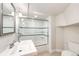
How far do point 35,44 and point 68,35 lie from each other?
20.7 inches

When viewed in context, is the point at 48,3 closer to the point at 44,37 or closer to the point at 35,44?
the point at 44,37

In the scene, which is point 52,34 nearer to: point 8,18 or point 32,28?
point 32,28

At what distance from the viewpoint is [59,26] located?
1.16 metres

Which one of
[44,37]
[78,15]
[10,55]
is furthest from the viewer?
[44,37]

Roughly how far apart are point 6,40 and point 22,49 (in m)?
0.25

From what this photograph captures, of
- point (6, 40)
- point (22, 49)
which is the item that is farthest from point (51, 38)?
point (6, 40)

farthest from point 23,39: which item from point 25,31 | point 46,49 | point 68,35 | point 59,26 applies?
point 68,35

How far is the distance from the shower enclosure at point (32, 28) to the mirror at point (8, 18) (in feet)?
0.41

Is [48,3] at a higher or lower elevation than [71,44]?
higher

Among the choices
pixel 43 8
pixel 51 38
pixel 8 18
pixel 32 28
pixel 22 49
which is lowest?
pixel 22 49

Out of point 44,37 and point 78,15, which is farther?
point 44,37

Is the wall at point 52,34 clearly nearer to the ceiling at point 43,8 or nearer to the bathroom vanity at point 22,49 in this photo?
Result: the ceiling at point 43,8

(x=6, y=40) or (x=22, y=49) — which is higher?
(x=6, y=40)

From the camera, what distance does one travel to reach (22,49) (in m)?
1.06
